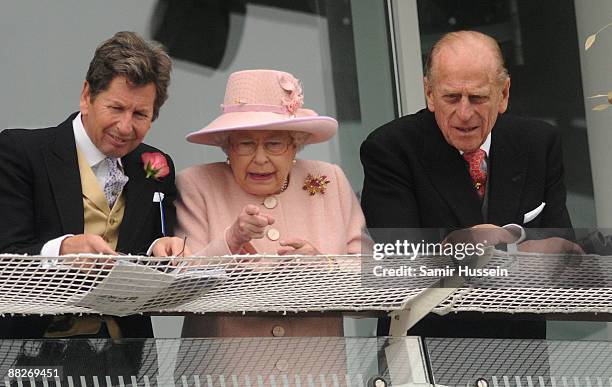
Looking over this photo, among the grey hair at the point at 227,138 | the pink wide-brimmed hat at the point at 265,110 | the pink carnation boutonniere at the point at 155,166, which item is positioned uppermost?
the pink wide-brimmed hat at the point at 265,110

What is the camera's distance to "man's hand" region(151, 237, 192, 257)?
3377mm

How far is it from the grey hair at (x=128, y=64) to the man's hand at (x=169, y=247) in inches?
17.0

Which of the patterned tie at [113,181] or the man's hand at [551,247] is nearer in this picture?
the man's hand at [551,247]

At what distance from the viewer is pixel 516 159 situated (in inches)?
151

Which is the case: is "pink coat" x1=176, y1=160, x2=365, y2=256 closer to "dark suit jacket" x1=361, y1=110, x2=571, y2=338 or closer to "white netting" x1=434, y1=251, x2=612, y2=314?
"dark suit jacket" x1=361, y1=110, x2=571, y2=338

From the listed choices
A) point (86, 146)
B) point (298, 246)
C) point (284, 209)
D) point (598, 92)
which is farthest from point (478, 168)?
point (598, 92)

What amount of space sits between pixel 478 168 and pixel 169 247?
0.85 m

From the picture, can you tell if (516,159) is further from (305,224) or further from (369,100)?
(369,100)

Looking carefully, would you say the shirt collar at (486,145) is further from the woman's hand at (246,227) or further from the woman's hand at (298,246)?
the woman's hand at (246,227)

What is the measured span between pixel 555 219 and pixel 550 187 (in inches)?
3.7

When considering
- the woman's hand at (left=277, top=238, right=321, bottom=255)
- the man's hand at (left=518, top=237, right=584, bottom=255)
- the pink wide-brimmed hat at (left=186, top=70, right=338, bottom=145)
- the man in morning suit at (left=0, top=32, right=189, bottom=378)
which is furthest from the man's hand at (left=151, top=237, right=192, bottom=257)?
the man's hand at (left=518, top=237, right=584, bottom=255)

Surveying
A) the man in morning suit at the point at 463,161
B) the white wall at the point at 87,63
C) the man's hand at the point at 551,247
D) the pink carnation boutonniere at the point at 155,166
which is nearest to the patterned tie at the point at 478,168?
the man in morning suit at the point at 463,161

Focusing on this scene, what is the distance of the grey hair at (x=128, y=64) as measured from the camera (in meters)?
3.64

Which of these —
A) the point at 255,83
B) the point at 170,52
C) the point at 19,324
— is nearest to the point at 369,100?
the point at 170,52
